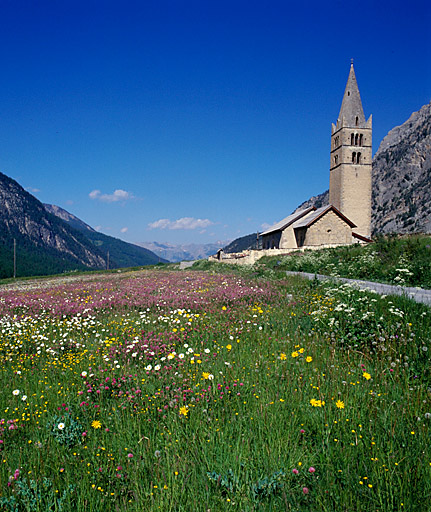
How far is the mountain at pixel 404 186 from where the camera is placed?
10358 cm

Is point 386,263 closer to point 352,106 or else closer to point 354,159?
point 354,159

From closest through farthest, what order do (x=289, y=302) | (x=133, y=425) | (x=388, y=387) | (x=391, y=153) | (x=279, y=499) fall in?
1. (x=279, y=499)
2. (x=133, y=425)
3. (x=388, y=387)
4. (x=289, y=302)
5. (x=391, y=153)

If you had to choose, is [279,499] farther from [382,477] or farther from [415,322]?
[415,322]

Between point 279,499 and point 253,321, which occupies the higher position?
point 253,321

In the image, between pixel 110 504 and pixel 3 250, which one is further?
pixel 3 250

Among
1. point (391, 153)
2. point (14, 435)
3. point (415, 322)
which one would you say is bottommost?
point (14, 435)

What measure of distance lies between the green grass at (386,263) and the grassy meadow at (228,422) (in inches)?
367

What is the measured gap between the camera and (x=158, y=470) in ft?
9.23

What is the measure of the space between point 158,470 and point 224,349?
3.08 m

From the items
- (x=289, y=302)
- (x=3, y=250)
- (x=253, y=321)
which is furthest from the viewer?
(x=3, y=250)

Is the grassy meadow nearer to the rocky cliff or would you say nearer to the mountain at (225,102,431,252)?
the mountain at (225,102,431,252)

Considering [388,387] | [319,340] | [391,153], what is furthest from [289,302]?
[391,153]

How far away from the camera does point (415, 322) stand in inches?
243

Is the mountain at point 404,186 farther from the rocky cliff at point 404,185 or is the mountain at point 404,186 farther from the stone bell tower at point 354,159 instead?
the stone bell tower at point 354,159
